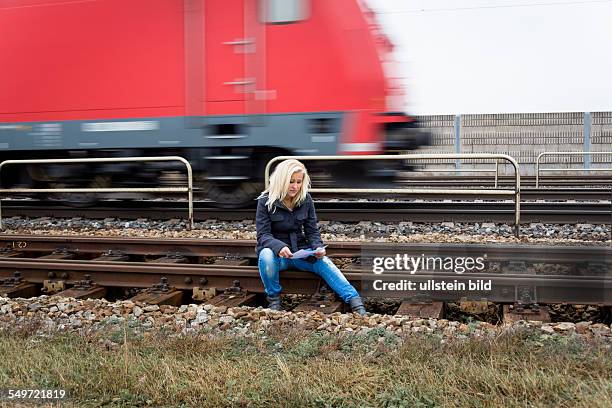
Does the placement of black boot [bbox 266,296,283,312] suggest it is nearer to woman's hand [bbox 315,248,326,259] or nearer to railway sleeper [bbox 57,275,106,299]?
woman's hand [bbox 315,248,326,259]

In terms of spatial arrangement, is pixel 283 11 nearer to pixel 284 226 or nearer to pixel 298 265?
pixel 284 226

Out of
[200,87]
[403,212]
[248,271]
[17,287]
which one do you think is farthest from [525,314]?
[200,87]

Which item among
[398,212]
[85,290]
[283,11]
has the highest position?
[283,11]

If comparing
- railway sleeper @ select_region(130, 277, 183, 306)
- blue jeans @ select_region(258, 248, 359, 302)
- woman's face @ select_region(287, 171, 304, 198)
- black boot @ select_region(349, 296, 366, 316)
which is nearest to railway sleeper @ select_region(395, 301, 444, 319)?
black boot @ select_region(349, 296, 366, 316)

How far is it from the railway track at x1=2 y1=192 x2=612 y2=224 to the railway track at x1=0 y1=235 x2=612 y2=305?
2368 mm

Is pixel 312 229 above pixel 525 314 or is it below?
above

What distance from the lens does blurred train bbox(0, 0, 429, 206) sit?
310 inches

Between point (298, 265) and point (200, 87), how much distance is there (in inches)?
166

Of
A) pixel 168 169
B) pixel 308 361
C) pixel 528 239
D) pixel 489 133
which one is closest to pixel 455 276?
pixel 308 361

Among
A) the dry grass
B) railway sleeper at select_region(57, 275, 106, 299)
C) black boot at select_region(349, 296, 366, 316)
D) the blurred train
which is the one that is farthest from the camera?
the blurred train

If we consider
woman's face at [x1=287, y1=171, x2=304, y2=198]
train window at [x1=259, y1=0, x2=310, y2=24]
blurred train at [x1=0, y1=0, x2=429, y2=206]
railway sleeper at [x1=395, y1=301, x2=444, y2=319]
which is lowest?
railway sleeper at [x1=395, y1=301, x2=444, y2=319]

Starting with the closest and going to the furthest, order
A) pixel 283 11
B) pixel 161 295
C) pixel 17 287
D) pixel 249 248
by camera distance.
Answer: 1. pixel 161 295
2. pixel 17 287
3. pixel 249 248
4. pixel 283 11

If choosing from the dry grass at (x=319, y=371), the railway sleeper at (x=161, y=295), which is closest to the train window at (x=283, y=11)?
the railway sleeper at (x=161, y=295)

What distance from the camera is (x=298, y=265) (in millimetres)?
4754
